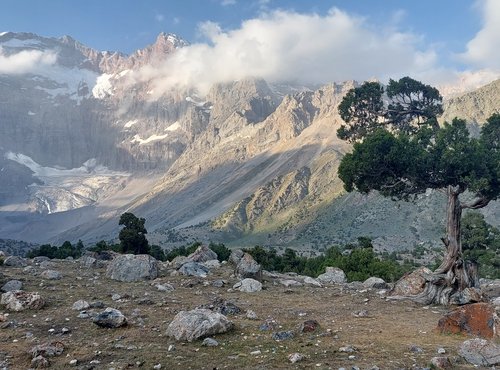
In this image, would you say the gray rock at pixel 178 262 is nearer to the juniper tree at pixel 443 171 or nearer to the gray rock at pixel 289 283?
the gray rock at pixel 289 283

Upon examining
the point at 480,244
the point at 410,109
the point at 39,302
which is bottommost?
the point at 480,244

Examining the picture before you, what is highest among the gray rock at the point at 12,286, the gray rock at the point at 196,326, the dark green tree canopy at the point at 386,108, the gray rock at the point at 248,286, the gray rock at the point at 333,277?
the dark green tree canopy at the point at 386,108

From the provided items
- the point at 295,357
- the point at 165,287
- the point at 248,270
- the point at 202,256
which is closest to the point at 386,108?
the point at 248,270

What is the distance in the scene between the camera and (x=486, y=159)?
30312 mm

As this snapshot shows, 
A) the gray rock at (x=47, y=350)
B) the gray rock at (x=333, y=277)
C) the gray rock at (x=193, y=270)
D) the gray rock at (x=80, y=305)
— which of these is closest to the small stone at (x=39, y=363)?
the gray rock at (x=47, y=350)

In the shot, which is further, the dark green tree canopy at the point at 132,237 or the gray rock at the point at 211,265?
the dark green tree canopy at the point at 132,237

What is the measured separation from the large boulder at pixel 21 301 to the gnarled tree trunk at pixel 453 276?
18930 millimetres

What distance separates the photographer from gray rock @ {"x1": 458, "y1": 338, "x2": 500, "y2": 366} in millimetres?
14055

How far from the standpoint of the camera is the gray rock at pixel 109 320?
17.6 meters

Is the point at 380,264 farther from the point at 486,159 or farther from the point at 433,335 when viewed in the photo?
the point at 433,335

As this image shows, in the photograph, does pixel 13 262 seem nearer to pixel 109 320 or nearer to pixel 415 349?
pixel 109 320

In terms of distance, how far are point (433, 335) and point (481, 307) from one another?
202 centimetres

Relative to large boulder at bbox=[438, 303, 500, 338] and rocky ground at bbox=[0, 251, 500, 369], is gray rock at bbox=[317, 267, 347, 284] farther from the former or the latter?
large boulder at bbox=[438, 303, 500, 338]

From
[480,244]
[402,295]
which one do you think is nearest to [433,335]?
[402,295]
